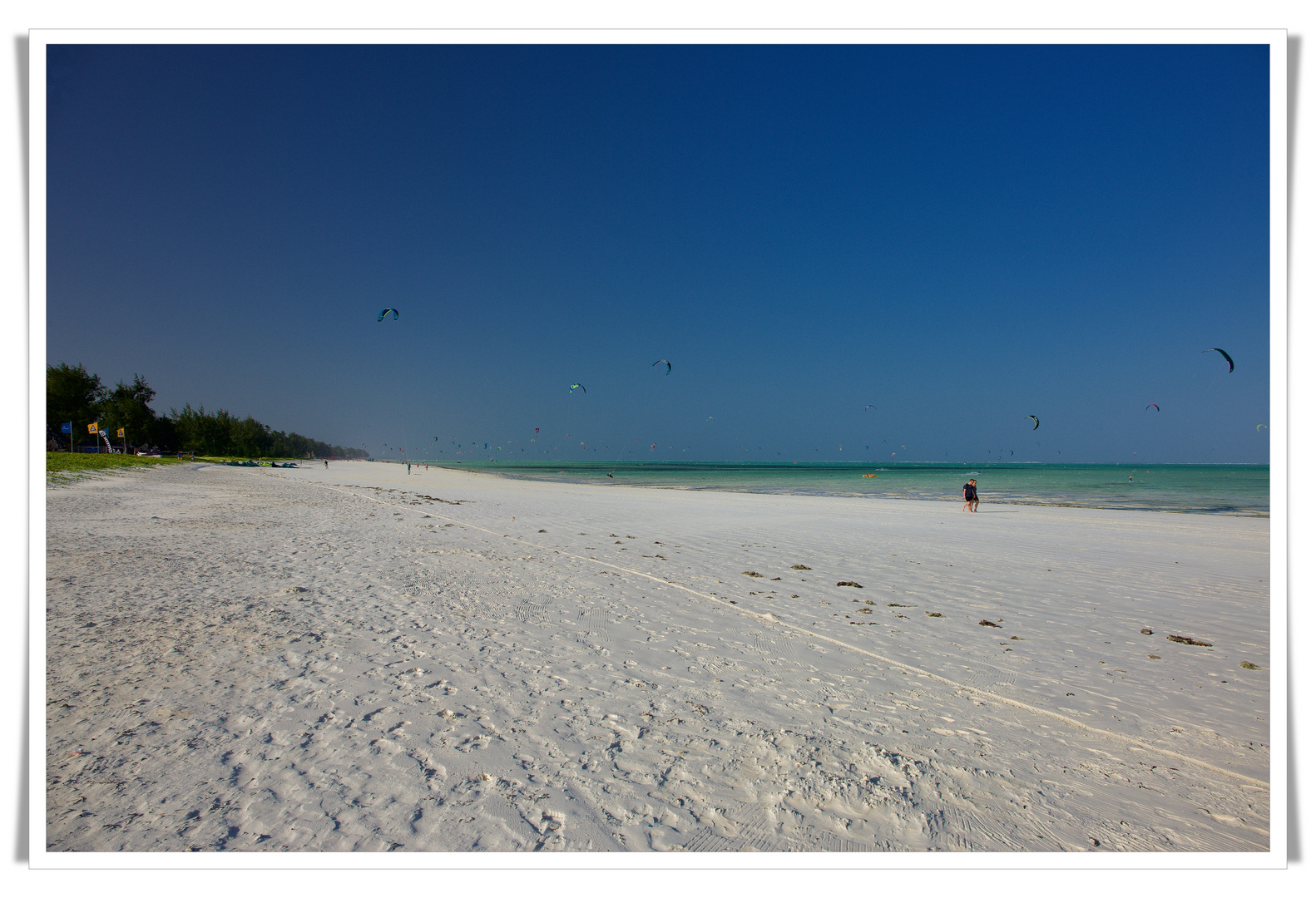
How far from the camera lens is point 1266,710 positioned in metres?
4.14

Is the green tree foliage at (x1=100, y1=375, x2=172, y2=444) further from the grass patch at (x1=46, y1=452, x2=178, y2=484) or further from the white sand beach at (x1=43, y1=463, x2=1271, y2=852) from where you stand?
the white sand beach at (x1=43, y1=463, x2=1271, y2=852)

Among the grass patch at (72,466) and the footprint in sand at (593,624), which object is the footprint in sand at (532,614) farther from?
the grass patch at (72,466)

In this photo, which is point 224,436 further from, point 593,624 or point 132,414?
point 593,624

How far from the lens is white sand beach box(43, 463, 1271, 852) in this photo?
8.35 feet

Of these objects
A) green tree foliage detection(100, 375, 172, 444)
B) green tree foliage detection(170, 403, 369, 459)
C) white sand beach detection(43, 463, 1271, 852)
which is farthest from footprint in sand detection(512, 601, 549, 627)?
green tree foliage detection(170, 403, 369, 459)

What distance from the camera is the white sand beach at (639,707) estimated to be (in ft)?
8.35

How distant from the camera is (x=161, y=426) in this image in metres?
70.2

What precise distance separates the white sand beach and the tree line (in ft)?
93.3

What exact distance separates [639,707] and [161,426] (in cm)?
9167

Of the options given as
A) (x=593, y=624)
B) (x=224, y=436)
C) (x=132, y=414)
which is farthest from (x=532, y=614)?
(x=224, y=436)

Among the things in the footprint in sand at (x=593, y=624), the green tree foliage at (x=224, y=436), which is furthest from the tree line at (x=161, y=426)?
the footprint in sand at (x=593, y=624)
